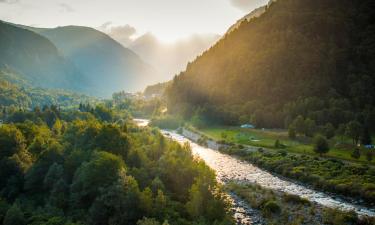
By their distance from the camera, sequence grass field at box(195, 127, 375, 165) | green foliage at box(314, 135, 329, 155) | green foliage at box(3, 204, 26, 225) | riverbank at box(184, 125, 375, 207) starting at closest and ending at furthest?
1. green foliage at box(3, 204, 26, 225)
2. riverbank at box(184, 125, 375, 207)
3. green foliage at box(314, 135, 329, 155)
4. grass field at box(195, 127, 375, 165)

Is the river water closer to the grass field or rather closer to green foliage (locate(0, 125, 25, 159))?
the grass field

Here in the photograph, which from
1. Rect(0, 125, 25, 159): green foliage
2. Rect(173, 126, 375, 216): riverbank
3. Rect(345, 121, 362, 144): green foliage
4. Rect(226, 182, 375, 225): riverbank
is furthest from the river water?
Rect(0, 125, 25, 159): green foliage

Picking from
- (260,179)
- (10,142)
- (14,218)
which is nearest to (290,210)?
(260,179)

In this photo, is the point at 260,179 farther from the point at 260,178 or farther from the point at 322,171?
the point at 322,171

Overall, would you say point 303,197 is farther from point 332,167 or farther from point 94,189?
point 94,189

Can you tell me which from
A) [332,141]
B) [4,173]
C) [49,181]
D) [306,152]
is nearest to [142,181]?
[49,181]

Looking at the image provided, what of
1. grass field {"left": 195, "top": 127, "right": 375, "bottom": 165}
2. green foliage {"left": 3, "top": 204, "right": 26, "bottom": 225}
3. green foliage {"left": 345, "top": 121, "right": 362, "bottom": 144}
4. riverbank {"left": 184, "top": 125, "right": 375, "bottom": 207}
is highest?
green foliage {"left": 345, "top": 121, "right": 362, "bottom": 144}
